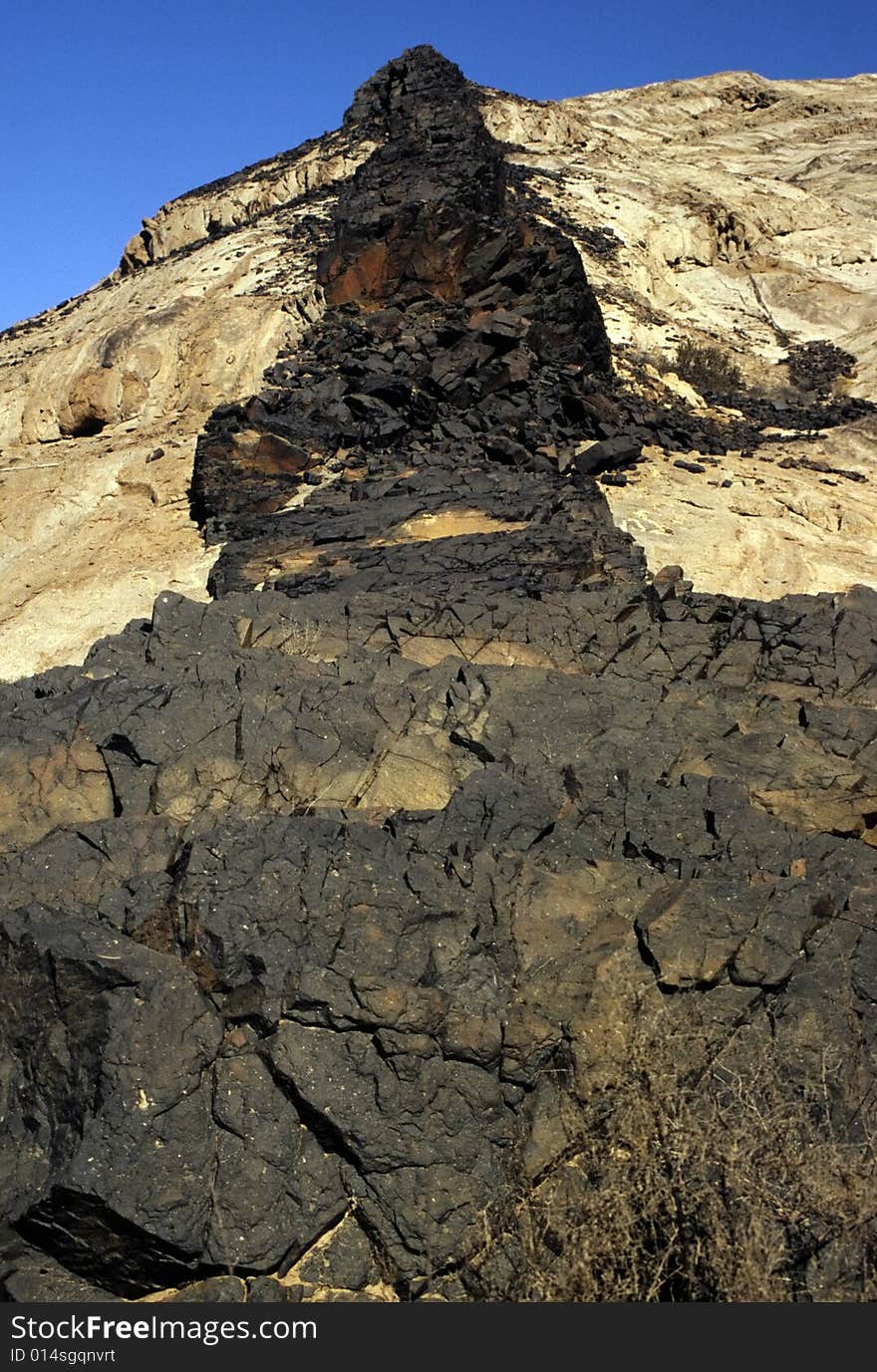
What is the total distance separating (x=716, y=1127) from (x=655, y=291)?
2934 cm

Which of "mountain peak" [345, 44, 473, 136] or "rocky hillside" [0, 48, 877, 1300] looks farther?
"mountain peak" [345, 44, 473, 136]

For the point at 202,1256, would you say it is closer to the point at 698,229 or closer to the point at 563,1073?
the point at 563,1073

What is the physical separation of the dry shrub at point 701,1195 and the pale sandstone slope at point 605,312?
1076cm

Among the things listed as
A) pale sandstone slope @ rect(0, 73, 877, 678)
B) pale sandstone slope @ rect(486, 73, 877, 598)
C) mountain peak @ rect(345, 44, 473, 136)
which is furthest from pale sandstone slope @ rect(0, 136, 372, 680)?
pale sandstone slope @ rect(486, 73, 877, 598)

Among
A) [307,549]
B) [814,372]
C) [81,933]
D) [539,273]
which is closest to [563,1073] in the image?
[81,933]

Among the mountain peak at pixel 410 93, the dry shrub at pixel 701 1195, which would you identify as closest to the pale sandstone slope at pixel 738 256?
the mountain peak at pixel 410 93

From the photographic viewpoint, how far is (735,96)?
49.1m

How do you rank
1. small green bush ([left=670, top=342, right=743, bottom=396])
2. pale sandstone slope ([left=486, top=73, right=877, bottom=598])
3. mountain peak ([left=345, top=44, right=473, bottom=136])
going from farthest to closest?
mountain peak ([left=345, top=44, right=473, bottom=136]), small green bush ([left=670, top=342, right=743, bottom=396]), pale sandstone slope ([left=486, top=73, right=877, bottom=598])

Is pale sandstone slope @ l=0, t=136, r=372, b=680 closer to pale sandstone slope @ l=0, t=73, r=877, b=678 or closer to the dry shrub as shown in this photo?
pale sandstone slope @ l=0, t=73, r=877, b=678

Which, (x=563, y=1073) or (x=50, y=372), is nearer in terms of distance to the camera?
(x=563, y=1073)

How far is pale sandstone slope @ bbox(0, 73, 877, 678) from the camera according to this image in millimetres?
17500

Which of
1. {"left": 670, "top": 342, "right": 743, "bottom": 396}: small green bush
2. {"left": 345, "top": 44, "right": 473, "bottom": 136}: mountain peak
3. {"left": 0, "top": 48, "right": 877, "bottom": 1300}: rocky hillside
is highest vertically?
{"left": 345, "top": 44, "right": 473, "bottom": 136}: mountain peak

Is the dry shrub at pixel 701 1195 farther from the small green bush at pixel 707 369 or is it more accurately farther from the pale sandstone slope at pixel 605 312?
the small green bush at pixel 707 369

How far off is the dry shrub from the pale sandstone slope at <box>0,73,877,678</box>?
10756 millimetres
